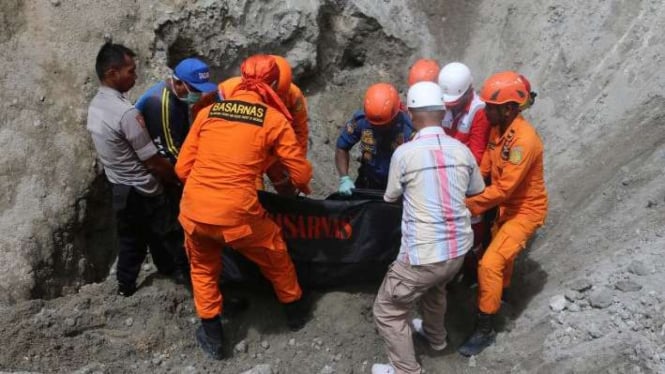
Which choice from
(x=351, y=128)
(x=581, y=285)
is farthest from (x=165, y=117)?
(x=581, y=285)

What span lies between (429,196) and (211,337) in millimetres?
1827

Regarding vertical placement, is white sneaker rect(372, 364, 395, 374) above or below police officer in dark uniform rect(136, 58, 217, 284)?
below

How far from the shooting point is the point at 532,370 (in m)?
3.61

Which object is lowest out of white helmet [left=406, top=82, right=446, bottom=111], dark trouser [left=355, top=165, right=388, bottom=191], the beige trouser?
the beige trouser

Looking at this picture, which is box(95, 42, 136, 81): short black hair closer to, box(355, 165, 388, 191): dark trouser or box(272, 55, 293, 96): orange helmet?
box(272, 55, 293, 96): orange helmet

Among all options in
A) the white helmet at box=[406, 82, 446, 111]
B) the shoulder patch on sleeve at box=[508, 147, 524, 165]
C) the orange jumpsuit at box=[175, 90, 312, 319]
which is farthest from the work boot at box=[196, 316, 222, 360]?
the shoulder patch on sleeve at box=[508, 147, 524, 165]

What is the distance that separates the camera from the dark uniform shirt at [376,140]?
14.8 ft

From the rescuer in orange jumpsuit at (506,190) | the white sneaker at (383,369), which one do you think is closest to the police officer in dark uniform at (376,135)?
the rescuer in orange jumpsuit at (506,190)

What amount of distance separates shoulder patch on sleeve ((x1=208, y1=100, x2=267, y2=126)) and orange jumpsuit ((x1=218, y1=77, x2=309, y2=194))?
1.12 feet

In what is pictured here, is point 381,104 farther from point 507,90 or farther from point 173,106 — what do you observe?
point 173,106

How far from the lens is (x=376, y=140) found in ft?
15.0

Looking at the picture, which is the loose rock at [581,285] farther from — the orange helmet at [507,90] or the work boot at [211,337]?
the work boot at [211,337]

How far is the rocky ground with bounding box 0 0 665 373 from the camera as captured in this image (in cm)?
385

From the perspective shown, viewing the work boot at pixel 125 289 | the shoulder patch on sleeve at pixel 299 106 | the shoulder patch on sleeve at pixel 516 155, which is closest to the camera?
the shoulder patch on sleeve at pixel 516 155
